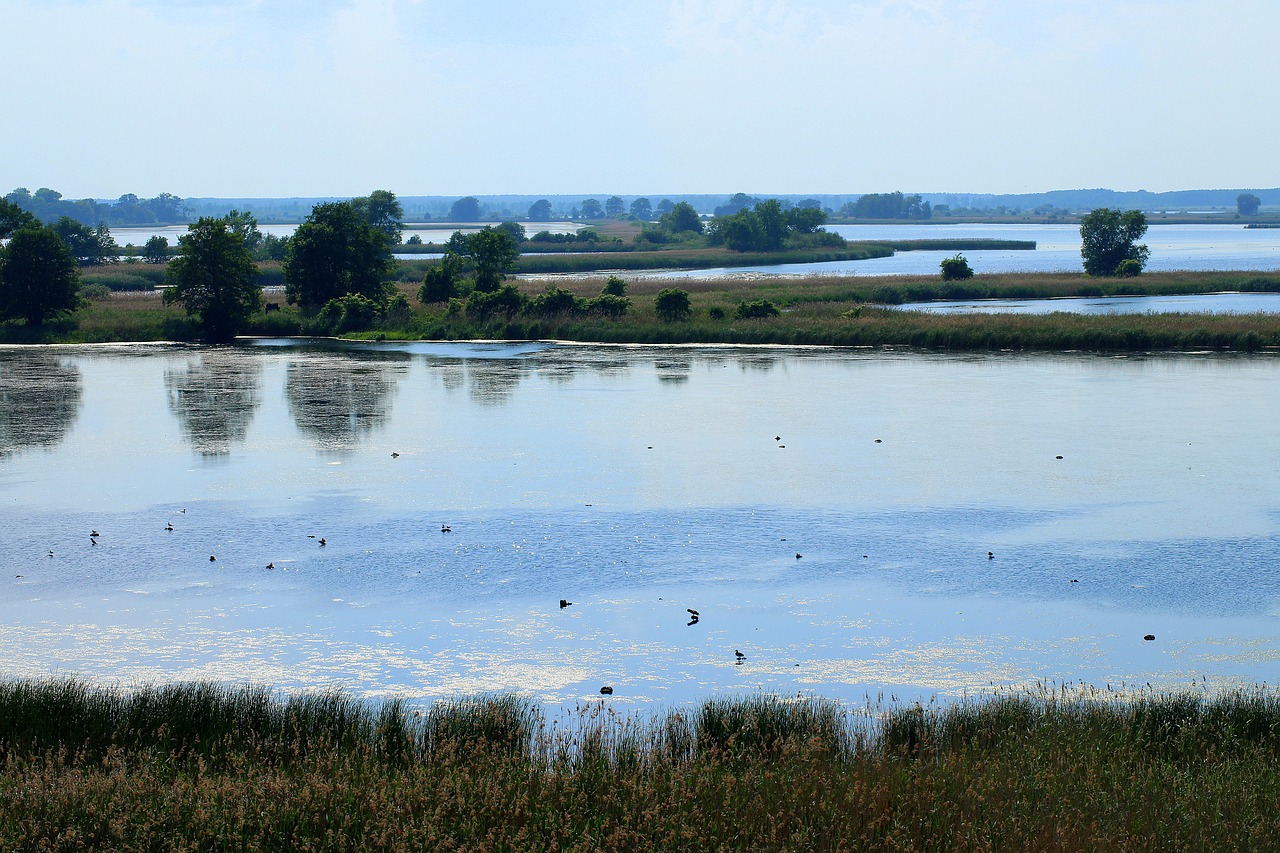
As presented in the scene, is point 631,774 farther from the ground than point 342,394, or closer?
closer

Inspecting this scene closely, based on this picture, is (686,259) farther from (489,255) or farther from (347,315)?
(347,315)

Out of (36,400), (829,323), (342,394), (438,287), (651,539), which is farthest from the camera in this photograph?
(438,287)

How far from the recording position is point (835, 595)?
18594 millimetres

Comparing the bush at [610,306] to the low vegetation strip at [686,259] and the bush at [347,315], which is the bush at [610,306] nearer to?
the bush at [347,315]

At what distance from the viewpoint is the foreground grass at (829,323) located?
54.0 m

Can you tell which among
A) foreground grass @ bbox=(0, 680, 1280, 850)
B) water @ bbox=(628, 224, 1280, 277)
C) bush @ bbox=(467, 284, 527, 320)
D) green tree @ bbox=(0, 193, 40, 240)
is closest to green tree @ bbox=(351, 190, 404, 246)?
A: water @ bbox=(628, 224, 1280, 277)

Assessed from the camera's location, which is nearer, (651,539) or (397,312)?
(651,539)

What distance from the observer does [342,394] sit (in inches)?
1679

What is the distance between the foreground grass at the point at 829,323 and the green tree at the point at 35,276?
113cm

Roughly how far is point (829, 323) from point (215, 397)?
2970cm

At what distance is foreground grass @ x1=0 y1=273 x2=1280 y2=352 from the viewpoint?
54.0 m

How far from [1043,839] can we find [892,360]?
4281 centimetres

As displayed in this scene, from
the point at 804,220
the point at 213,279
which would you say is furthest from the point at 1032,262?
the point at 213,279

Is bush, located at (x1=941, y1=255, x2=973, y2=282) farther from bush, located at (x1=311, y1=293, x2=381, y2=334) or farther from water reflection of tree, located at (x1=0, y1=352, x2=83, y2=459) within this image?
water reflection of tree, located at (x1=0, y1=352, x2=83, y2=459)
